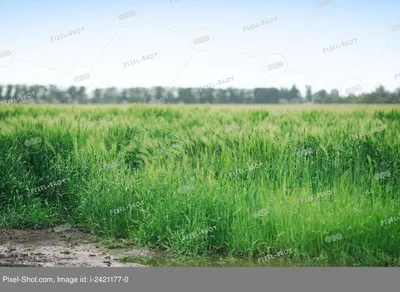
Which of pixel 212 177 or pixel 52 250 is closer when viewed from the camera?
pixel 52 250

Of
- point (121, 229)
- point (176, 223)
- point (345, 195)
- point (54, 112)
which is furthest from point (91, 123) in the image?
point (345, 195)

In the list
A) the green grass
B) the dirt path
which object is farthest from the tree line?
the dirt path

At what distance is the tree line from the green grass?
0.21m

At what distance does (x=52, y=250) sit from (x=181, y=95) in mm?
2255

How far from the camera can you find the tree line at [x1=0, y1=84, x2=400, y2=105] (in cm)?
604

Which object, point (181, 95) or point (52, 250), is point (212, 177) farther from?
point (52, 250)

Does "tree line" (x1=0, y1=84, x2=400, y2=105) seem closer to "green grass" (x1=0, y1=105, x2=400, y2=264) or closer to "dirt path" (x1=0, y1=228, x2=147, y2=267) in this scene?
"green grass" (x1=0, y1=105, x2=400, y2=264)

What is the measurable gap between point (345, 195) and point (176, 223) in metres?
1.63

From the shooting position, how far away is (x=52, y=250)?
5223 mm

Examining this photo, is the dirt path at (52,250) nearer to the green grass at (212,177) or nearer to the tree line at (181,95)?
the green grass at (212,177)

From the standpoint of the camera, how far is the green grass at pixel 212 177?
16.5ft

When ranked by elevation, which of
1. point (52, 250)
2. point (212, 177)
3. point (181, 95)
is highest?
point (181, 95)

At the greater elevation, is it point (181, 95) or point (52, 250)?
point (181, 95)

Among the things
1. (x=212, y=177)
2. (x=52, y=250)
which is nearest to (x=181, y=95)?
(x=212, y=177)
